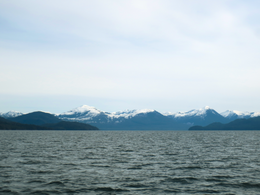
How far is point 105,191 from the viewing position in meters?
26.5

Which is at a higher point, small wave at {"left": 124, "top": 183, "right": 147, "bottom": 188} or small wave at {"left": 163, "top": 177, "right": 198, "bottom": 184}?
small wave at {"left": 124, "top": 183, "right": 147, "bottom": 188}

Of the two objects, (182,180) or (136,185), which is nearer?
(136,185)

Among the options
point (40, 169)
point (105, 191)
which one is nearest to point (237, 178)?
point (105, 191)

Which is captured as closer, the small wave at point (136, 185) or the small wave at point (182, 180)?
the small wave at point (136, 185)

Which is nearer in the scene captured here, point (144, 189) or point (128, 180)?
point (144, 189)

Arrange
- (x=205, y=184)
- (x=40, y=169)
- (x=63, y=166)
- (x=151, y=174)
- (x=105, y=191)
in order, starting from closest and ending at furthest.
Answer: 1. (x=105, y=191)
2. (x=205, y=184)
3. (x=151, y=174)
4. (x=40, y=169)
5. (x=63, y=166)

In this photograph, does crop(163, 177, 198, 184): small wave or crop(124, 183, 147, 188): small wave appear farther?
crop(163, 177, 198, 184): small wave

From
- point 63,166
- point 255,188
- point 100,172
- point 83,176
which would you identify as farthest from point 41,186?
point 255,188

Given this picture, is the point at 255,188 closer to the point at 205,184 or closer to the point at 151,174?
the point at 205,184

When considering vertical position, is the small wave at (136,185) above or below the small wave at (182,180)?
above

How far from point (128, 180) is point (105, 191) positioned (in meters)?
5.47

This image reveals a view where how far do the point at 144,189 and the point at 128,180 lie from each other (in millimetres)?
4503

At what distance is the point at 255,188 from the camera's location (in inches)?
1107

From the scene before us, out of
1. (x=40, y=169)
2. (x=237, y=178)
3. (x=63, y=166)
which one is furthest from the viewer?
(x=63, y=166)
